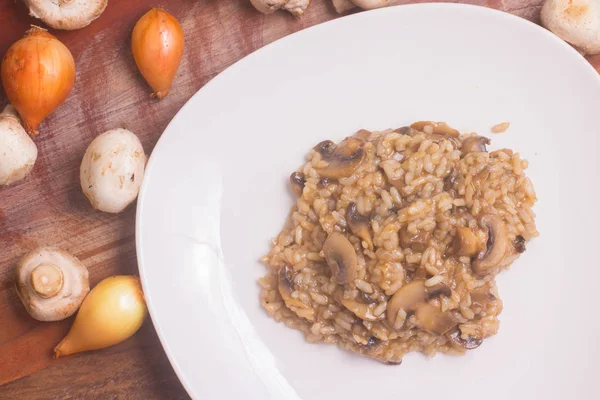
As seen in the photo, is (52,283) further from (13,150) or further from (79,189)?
(13,150)

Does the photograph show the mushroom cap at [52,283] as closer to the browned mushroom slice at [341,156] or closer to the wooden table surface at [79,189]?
the wooden table surface at [79,189]

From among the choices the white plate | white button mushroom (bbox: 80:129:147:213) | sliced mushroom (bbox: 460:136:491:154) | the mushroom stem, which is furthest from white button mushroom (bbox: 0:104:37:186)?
sliced mushroom (bbox: 460:136:491:154)

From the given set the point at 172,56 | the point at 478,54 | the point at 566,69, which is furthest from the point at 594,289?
the point at 172,56

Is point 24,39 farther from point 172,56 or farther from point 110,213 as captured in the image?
point 110,213

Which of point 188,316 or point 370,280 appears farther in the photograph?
point 188,316

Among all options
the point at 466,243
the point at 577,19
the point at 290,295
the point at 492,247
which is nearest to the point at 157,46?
the point at 290,295

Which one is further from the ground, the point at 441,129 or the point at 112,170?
the point at 441,129

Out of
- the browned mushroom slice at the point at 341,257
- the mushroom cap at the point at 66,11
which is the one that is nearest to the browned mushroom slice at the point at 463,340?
the browned mushroom slice at the point at 341,257
